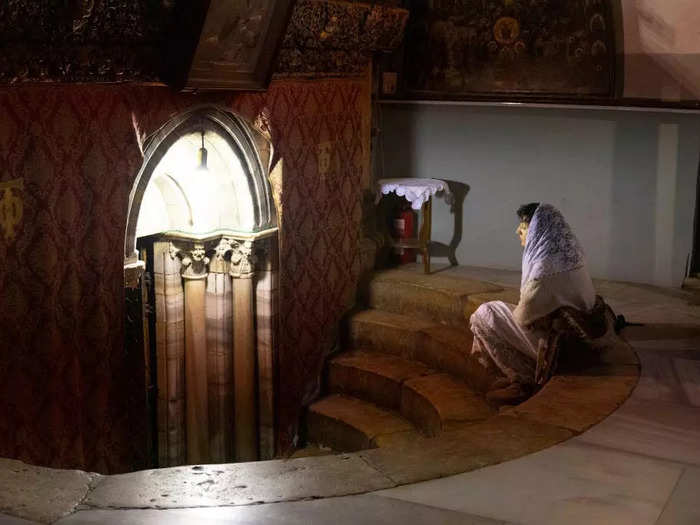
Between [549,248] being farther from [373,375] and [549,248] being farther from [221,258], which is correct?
[221,258]

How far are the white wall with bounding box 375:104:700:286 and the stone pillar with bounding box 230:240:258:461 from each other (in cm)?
253

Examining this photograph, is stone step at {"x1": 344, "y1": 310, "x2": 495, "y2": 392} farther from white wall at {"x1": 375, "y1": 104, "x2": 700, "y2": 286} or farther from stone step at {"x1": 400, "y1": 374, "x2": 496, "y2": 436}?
white wall at {"x1": 375, "y1": 104, "x2": 700, "y2": 286}

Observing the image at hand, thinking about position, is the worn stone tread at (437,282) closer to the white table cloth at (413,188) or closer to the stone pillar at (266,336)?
the white table cloth at (413,188)

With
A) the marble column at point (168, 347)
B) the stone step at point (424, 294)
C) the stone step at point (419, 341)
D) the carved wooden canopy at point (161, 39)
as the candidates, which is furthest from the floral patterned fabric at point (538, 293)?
the marble column at point (168, 347)

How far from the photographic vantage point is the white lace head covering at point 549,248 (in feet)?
22.6

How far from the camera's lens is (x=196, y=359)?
27.5 feet

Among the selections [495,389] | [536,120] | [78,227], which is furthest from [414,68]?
[78,227]

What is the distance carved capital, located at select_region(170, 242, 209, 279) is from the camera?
8156 millimetres

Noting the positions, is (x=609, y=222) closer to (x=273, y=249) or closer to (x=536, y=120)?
(x=536, y=120)

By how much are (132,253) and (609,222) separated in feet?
15.3

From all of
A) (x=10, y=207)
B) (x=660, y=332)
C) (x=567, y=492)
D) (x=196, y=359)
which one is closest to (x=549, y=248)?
(x=660, y=332)

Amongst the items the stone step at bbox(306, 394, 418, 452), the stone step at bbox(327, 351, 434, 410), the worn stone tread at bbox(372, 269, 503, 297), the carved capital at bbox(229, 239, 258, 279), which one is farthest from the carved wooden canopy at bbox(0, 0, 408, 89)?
the stone step at bbox(306, 394, 418, 452)

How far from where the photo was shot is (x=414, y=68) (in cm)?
1002

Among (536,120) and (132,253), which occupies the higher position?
→ (536,120)
